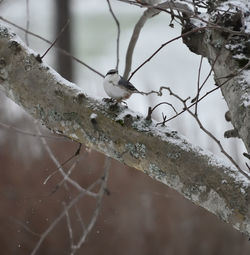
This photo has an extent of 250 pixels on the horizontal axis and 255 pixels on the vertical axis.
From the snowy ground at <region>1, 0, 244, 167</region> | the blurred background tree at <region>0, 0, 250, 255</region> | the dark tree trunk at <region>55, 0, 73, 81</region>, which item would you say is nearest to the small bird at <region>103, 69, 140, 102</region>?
the blurred background tree at <region>0, 0, 250, 255</region>

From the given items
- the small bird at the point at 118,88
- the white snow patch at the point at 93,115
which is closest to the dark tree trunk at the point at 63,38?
the small bird at the point at 118,88

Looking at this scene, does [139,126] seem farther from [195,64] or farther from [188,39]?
[195,64]

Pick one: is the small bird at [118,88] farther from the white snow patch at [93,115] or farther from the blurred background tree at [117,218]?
the blurred background tree at [117,218]

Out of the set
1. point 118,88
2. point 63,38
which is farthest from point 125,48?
point 118,88

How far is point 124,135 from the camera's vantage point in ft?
4.53

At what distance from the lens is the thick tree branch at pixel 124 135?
4.22 ft

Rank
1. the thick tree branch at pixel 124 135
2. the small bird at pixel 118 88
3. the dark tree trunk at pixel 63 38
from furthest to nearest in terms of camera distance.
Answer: the dark tree trunk at pixel 63 38 → the small bird at pixel 118 88 → the thick tree branch at pixel 124 135

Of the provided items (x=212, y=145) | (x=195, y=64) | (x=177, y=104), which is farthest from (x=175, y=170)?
(x=195, y=64)

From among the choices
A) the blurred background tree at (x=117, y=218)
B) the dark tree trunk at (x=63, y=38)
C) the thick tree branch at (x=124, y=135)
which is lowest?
the thick tree branch at (x=124, y=135)

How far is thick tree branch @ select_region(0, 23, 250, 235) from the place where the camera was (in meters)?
1.29

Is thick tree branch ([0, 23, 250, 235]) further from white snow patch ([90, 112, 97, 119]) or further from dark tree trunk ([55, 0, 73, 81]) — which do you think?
dark tree trunk ([55, 0, 73, 81])

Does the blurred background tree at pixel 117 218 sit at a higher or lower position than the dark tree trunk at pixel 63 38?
lower

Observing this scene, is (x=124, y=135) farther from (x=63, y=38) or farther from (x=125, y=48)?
(x=125, y=48)

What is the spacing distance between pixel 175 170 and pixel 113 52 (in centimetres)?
841
